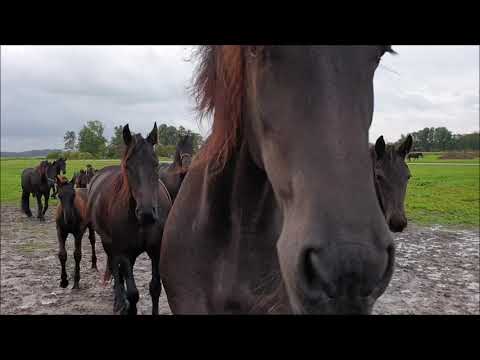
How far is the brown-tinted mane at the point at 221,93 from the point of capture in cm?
175

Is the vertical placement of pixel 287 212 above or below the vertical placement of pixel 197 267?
above

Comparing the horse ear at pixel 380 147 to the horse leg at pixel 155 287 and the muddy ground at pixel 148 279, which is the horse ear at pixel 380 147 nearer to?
the muddy ground at pixel 148 279

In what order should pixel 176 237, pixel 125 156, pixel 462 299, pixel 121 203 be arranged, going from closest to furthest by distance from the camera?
1. pixel 176 237
2. pixel 125 156
3. pixel 121 203
4. pixel 462 299

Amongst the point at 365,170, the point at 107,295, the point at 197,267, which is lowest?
the point at 107,295

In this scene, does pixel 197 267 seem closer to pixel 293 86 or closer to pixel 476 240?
pixel 293 86

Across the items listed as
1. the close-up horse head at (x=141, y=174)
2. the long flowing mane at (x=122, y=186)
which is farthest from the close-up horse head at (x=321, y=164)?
the long flowing mane at (x=122, y=186)

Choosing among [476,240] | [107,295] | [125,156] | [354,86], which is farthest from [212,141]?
[476,240]

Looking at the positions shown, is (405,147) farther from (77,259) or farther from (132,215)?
(77,259)

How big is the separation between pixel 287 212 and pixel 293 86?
482mm

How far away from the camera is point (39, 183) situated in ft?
48.4

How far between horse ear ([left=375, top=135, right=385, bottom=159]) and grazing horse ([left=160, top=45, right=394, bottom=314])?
422 centimetres

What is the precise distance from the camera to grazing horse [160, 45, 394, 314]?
3.63 feet
